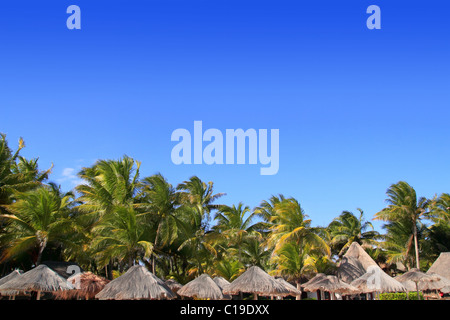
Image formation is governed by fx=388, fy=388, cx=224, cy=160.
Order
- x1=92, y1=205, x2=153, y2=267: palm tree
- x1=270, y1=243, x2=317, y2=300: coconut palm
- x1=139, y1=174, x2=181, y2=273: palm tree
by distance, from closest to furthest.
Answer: x1=92, y1=205, x2=153, y2=267: palm tree < x1=139, y1=174, x2=181, y2=273: palm tree < x1=270, y1=243, x2=317, y2=300: coconut palm

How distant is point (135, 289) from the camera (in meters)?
16.9


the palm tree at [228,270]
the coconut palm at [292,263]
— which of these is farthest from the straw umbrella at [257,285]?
the palm tree at [228,270]

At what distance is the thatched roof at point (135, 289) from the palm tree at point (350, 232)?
26660 millimetres

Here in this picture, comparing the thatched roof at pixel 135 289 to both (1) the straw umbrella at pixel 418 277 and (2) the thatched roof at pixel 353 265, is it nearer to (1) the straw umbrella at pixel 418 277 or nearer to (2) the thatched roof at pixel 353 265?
(1) the straw umbrella at pixel 418 277

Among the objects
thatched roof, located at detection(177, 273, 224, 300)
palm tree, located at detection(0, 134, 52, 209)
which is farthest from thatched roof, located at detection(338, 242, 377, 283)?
Answer: palm tree, located at detection(0, 134, 52, 209)

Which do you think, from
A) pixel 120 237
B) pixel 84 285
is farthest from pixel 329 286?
pixel 84 285

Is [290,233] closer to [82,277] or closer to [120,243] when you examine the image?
[120,243]

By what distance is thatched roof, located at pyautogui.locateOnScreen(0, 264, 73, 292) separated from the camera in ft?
56.0

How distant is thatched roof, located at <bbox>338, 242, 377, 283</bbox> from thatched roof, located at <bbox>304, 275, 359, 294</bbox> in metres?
3.61

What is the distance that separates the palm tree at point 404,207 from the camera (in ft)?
111

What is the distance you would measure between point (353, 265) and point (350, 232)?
12367mm

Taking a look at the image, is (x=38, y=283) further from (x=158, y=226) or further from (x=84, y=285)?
(x=158, y=226)

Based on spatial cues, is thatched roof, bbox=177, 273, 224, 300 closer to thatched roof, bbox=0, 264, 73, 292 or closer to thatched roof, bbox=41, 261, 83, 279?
thatched roof, bbox=0, 264, 73, 292
